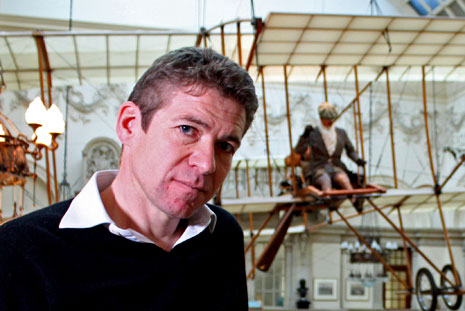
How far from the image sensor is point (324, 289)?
1274cm

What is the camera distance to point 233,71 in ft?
2.49

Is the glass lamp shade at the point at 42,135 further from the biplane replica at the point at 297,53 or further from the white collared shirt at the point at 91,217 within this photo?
the white collared shirt at the point at 91,217

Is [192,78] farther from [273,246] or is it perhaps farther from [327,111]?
[273,246]

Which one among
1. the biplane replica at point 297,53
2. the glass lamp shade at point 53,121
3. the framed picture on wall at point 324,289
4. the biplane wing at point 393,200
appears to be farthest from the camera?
→ the framed picture on wall at point 324,289

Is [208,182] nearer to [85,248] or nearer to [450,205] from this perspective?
[85,248]

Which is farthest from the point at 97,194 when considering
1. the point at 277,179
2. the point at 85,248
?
the point at 277,179

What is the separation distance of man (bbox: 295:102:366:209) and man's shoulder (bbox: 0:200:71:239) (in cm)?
545

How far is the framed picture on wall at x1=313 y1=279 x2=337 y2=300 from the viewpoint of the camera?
499 inches

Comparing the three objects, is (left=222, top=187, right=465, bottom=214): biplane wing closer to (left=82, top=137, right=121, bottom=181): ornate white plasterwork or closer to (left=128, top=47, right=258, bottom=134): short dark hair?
(left=82, top=137, right=121, bottom=181): ornate white plasterwork

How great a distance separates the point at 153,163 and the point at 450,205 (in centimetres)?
1044

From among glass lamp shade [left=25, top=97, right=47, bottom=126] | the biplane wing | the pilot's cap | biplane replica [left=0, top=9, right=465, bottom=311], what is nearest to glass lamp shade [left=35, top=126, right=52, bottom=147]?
glass lamp shade [left=25, top=97, right=47, bottom=126]

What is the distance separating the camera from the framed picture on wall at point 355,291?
507 inches

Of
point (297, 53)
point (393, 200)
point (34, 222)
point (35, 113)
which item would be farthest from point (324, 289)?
point (34, 222)

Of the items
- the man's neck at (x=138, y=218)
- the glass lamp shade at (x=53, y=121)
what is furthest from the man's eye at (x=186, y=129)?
the glass lamp shade at (x=53, y=121)
